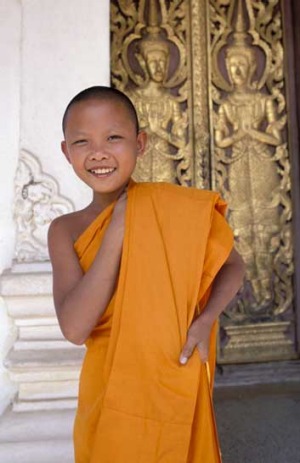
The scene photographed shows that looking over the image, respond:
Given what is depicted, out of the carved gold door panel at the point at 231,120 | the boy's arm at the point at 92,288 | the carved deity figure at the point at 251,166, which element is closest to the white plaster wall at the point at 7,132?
the boy's arm at the point at 92,288

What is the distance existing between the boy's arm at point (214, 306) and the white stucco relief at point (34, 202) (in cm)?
77

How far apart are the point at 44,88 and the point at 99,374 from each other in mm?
1099

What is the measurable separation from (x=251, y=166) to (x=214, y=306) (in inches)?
86.4

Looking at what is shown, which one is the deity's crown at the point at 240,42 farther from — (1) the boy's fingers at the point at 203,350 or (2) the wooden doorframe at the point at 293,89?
(1) the boy's fingers at the point at 203,350

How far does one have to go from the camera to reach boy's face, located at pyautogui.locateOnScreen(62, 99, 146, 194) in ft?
3.26

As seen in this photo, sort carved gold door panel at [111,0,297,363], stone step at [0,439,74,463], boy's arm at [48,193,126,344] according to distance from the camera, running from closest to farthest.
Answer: boy's arm at [48,193,126,344]
stone step at [0,439,74,463]
carved gold door panel at [111,0,297,363]

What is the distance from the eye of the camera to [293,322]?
307 cm

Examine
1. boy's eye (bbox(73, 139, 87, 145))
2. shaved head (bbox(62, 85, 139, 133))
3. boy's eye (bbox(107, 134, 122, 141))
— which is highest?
shaved head (bbox(62, 85, 139, 133))

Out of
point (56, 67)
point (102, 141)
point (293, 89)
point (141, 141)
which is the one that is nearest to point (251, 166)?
point (293, 89)

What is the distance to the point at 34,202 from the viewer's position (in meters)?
1.70

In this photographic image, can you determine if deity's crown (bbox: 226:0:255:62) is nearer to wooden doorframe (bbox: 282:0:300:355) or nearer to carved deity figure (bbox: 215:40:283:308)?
carved deity figure (bbox: 215:40:283:308)

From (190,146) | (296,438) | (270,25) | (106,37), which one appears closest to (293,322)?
(296,438)

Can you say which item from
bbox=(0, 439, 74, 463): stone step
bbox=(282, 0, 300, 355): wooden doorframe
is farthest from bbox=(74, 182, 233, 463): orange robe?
bbox=(282, 0, 300, 355): wooden doorframe

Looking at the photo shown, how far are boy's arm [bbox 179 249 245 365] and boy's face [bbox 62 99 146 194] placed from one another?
1.05 feet
